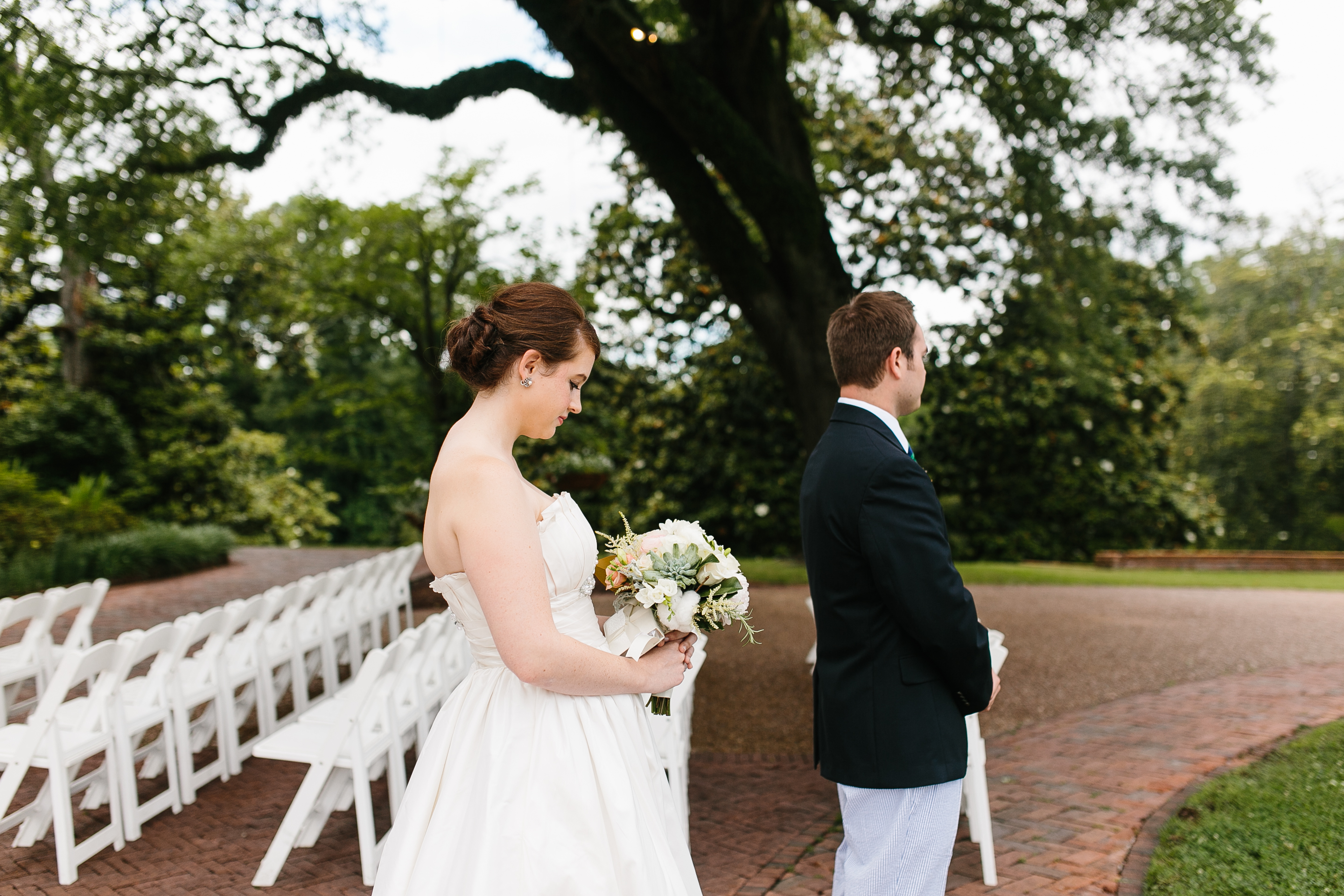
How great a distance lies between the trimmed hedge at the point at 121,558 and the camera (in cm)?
1144

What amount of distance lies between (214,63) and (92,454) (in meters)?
13.7

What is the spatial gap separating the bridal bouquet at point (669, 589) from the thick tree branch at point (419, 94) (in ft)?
19.6

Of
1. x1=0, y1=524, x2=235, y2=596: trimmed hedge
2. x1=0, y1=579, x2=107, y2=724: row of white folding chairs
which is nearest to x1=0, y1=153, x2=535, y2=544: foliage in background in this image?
x1=0, y1=524, x2=235, y2=596: trimmed hedge

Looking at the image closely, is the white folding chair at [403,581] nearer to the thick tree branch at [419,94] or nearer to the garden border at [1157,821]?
the thick tree branch at [419,94]

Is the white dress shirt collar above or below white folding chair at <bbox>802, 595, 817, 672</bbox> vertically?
above

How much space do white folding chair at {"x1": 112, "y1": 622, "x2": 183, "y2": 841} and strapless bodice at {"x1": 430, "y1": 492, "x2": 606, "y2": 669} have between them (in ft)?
9.73

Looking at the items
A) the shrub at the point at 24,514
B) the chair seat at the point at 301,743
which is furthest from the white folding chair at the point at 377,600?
the shrub at the point at 24,514

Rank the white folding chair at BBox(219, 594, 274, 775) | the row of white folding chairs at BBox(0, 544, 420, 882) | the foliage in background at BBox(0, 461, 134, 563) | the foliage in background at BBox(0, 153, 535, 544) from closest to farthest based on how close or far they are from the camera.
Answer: the row of white folding chairs at BBox(0, 544, 420, 882)
the white folding chair at BBox(219, 594, 274, 775)
the foliage in background at BBox(0, 461, 134, 563)
the foliage in background at BBox(0, 153, 535, 544)

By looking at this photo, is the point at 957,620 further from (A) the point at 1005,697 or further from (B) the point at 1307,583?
(B) the point at 1307,583

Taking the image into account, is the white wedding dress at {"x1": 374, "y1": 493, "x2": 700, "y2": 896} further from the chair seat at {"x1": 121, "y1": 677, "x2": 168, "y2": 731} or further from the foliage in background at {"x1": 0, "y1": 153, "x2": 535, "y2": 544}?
the foliage in background at {"x1": 0, "y1": 153, "x2": 535, "y2": 544}

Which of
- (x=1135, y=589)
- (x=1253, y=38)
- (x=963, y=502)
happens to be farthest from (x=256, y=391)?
(x=1253, y=38)

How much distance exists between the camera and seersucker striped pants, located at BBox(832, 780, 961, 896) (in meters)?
2.29

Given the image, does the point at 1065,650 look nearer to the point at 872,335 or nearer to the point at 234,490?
the point at 872,335

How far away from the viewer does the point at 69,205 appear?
7.70 metres
